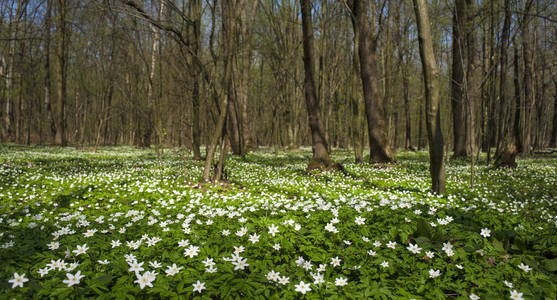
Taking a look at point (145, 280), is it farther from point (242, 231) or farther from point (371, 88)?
point (371, 88)

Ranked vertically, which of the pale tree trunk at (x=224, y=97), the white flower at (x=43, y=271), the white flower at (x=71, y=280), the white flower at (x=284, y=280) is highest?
the pale tree trunk at (x=224, y=97)

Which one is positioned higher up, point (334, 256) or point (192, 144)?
point (192, 144)

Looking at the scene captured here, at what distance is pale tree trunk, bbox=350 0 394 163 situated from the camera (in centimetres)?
1224

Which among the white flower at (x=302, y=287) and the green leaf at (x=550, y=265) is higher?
the green leaf at (x=550, y=265)

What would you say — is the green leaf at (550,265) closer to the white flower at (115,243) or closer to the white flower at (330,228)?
the white flower at (330,228)

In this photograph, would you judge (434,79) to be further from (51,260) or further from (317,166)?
(51,260)

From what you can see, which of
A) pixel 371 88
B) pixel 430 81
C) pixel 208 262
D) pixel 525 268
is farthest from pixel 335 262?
pixel 371 88

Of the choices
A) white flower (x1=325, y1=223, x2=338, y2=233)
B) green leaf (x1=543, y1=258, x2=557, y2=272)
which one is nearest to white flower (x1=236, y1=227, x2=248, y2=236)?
white flower (x1=325, y1=223, x2=338, y2=233)

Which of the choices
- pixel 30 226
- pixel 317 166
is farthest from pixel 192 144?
pixel 30 226

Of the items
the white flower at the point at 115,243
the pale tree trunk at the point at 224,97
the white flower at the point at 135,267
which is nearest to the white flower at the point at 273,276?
the white flower at the point at 135,267

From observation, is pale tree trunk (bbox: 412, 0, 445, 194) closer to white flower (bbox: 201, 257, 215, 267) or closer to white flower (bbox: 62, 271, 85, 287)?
white flower (bbox: 201, 257, 215, 267)

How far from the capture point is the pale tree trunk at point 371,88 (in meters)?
12.2

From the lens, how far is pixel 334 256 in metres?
3.37

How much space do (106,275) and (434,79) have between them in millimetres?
6087
